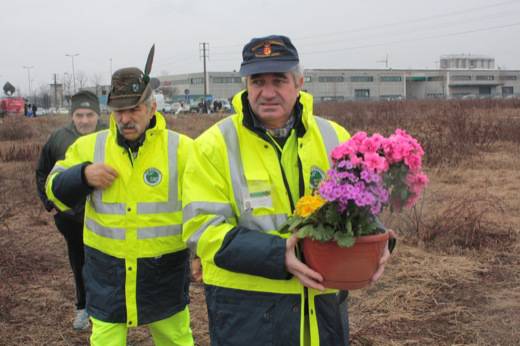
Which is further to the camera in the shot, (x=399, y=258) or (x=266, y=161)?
(x=399, y=258)

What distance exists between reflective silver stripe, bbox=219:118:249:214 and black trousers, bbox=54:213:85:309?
241 cm

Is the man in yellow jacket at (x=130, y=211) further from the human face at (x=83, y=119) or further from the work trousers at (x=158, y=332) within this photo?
the human face at (x=83, y=119)

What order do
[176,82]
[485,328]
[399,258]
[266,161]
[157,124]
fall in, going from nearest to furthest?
[266,161], [157,124], [485,328], [399,258], [176,82]

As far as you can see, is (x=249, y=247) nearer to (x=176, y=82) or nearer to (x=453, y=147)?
(x=453, y=147)

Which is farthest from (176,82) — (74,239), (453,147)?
(74,239)

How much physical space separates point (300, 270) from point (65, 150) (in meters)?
2.79

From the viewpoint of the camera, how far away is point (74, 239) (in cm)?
430

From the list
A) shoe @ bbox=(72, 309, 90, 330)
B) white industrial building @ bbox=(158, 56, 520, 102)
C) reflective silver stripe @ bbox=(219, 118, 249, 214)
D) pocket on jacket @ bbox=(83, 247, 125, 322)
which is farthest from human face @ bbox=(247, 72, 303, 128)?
white industrial building @ bbox=(158, 56, 520, 102)

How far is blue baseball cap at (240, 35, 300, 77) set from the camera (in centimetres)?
216

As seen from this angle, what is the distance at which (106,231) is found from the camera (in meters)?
2.94

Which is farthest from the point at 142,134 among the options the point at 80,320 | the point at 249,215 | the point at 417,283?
the point at 417,283

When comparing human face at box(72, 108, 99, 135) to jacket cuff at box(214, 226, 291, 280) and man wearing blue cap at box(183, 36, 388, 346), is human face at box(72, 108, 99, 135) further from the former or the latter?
jacket cuff at box(214, 226, 291, 280)

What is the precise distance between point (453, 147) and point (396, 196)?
1128 centimetres

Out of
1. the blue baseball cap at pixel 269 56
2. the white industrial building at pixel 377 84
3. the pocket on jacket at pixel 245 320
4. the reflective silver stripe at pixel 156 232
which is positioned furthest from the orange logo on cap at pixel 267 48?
the white industrial building at pixel 377 84
